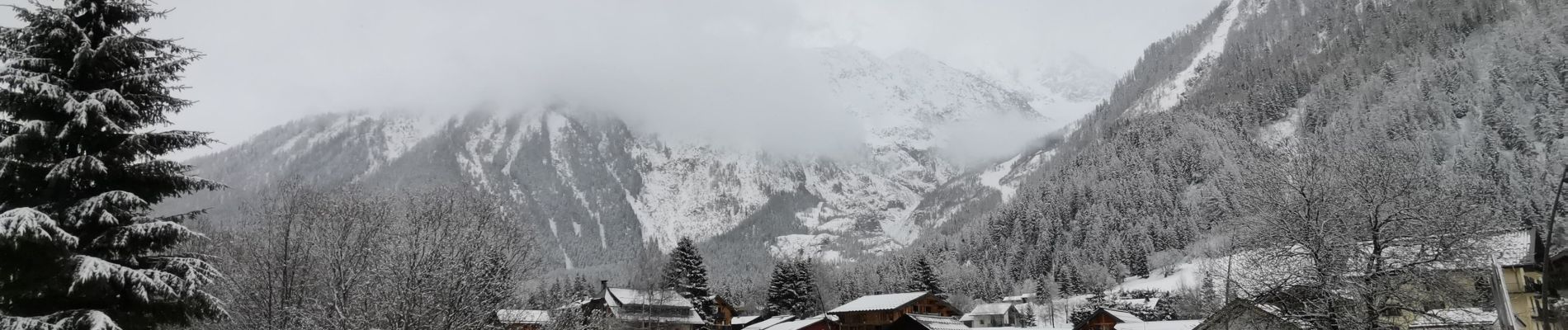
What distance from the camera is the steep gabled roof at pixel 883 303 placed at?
259 feet

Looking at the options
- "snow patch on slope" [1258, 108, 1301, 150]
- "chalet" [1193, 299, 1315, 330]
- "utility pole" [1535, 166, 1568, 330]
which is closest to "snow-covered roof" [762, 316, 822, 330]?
"chalet" [1193, 299, 1315, 330]

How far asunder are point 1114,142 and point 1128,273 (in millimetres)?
73645

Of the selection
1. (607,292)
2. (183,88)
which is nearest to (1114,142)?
(607,292)

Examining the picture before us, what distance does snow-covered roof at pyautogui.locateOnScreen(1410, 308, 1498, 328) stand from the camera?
1956 cm

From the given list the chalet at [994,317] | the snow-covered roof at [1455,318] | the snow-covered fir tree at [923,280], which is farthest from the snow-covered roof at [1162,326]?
the chalet at [994,317]

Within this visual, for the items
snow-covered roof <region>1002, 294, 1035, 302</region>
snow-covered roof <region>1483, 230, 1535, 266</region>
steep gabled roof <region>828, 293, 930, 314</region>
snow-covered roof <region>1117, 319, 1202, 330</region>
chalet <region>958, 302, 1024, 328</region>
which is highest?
snow-covered roof <region>1483, 230, 1535, 266</region>

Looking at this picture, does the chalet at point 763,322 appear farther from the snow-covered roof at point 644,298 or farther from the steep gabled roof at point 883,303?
the snow-covered roof at point 644,298

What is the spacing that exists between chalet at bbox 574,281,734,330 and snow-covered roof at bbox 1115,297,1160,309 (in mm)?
55056

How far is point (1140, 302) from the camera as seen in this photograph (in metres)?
104

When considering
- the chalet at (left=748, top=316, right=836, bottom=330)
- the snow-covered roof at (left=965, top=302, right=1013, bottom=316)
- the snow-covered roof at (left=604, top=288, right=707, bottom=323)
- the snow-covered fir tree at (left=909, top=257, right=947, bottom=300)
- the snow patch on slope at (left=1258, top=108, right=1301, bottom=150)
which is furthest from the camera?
the snow patch on slope at (left=1258, top=108, right=1301, bottom=150)

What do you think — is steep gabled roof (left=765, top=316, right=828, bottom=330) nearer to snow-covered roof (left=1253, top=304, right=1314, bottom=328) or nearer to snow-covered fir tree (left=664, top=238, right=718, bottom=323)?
snow-covered fir tree (left=664, top=238, right=718, bottom=323)

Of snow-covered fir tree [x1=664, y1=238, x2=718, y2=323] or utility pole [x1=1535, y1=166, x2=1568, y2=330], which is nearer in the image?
utility pole [x1=1535, y1=166, x2=1568, y2=330]

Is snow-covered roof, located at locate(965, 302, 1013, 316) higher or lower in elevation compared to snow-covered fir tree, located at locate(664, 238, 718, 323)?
lower

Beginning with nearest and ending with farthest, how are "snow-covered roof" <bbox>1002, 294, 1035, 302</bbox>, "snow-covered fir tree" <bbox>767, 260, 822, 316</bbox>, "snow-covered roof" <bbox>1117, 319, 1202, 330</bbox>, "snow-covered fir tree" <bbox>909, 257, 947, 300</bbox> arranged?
"snow-covered roof" <bbox>1117, 319, 1202, 330</bbox> → "snow-covered fir tree" <bbox>767, 260, 822, 316</bbox> → "snow-covered fir tree" <bbox>909, 257, 947, 300</bbox> → "snow-covered roof" <bbox>1002, 294, 1035, 302</bbox>
